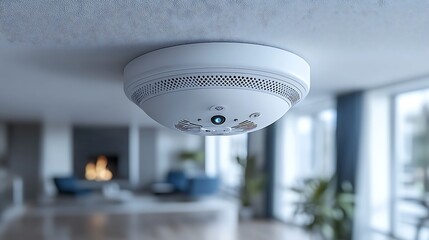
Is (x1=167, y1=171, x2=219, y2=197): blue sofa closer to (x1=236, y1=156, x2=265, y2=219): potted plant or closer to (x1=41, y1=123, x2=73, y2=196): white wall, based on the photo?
(x1=236, y1=156, x2=265, y2=219): potted plant

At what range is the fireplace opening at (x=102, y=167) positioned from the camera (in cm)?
1205

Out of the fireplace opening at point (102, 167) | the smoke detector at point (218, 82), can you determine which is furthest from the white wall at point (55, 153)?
the smoke detector at point (218, 82)

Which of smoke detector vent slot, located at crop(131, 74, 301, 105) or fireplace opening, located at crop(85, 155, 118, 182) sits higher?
smoke detector vent slot, located at crop(131, 74, 301, 105)

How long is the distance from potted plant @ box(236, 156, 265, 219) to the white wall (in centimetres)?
530

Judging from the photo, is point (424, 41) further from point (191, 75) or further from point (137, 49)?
point (137, 49)

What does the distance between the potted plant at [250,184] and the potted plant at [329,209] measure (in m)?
2.55

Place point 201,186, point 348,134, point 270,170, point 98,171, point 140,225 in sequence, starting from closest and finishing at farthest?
1. point 348,134
2. point 140,225
3. point 270,170
4. point 201,186
5. point 98,171

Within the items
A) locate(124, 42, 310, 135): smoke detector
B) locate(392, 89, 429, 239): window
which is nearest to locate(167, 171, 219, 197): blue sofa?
locate(392, 89, 429, 239): window

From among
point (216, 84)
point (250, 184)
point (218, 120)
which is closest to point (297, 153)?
point (250, 184)

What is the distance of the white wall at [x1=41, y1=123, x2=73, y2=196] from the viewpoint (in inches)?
422

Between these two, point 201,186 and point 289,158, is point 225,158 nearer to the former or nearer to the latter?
point 201,186

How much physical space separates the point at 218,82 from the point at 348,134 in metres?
3.34

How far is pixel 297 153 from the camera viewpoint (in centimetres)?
765

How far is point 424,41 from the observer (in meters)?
2.42
